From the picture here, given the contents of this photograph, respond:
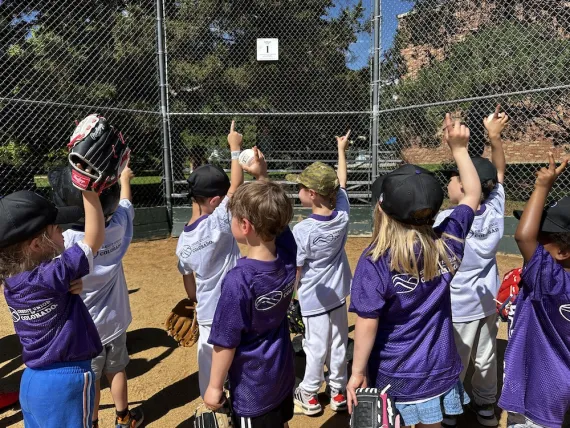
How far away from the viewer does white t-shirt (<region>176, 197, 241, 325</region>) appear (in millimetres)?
2832

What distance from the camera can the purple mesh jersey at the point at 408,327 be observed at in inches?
79.0

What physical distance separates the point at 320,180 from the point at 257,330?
1351 millimetres

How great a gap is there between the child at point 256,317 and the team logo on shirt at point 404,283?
19.4 inches

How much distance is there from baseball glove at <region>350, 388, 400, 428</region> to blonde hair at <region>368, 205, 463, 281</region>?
0.57m

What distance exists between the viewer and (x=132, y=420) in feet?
9.98

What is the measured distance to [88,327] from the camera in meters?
2.13

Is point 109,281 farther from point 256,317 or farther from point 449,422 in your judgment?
point 449,422

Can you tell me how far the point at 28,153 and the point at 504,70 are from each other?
38.8 feet

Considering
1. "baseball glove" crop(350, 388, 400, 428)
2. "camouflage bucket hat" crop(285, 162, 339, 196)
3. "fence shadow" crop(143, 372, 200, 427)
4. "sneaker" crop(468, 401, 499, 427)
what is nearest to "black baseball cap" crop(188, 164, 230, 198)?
"camouflage bucket hat" crop(285, 162, 339, 196)

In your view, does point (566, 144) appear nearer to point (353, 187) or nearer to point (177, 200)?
point (353, 187)

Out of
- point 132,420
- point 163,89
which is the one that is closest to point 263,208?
point 132,420

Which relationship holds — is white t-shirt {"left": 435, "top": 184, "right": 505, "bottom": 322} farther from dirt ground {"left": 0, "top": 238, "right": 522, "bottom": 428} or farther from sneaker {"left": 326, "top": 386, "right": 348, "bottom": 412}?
sneaker {"left": 326, "top": 386, "right": 348, "bottom": 412}

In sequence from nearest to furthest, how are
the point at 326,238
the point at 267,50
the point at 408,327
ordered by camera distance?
the point at 408,327
the point at 326,238
the point at 267,50

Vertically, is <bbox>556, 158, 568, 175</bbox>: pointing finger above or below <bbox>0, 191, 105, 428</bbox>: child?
above
